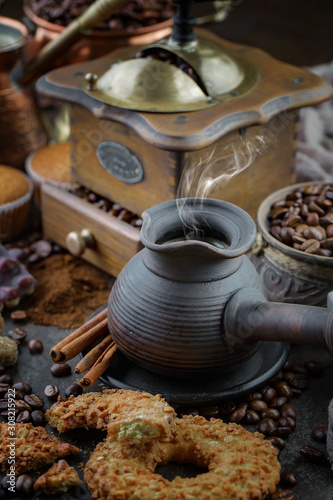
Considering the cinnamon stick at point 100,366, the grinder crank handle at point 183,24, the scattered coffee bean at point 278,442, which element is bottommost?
the scattered coffee bean at point 278,442

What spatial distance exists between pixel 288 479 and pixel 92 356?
62 cm

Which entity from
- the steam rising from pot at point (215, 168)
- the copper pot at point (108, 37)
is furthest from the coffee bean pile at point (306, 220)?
the copper pot at point (108, 37)

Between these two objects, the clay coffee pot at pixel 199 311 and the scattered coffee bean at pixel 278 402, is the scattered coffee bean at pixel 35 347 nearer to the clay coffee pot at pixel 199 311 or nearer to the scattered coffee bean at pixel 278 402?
the clay coffee pot at pixel 199 311

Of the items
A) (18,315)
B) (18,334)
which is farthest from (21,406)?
(18,315)

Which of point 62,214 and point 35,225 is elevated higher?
point 62,214

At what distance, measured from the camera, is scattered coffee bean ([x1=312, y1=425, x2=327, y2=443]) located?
1655mm

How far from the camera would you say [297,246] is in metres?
1.91

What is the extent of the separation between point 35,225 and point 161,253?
47.5 inches

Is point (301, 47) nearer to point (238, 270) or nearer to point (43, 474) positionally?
point (238, 270)

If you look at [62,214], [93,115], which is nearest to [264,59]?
[93,115]

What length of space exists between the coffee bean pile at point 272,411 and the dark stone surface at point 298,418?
0.02m

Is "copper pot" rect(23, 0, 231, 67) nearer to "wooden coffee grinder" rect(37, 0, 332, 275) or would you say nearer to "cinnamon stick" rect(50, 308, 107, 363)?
"wooden coffee grinder" rect(37, 0, 332, 275)

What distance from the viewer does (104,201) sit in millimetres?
2369

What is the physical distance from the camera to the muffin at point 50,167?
2627mm
